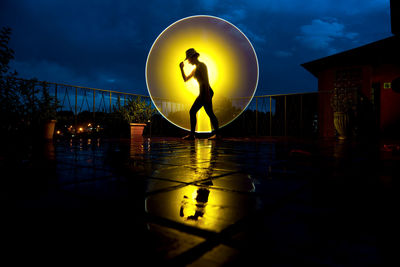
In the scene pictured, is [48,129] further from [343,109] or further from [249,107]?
[343,109]

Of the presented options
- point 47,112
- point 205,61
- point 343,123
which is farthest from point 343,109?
point 47,112

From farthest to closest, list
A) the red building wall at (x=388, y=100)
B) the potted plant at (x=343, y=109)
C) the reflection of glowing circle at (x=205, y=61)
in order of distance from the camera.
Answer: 1. the red building wall at (x=388, y=100)
2. the reflection of glowing circle at (x=205, y=61)
3. the potted plant at (x=343, y=109)

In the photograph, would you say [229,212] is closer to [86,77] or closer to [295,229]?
[295,229]

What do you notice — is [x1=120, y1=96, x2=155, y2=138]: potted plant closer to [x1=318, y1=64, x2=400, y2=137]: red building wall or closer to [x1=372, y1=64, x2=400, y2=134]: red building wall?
[x1=318, y1=64, x2=400, y2=137]: red building wall

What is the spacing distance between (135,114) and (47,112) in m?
2.28

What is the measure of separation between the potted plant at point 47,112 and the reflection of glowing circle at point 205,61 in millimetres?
2669

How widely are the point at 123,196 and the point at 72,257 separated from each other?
52cm

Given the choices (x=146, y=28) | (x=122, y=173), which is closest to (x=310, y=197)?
(x=122, y=173)

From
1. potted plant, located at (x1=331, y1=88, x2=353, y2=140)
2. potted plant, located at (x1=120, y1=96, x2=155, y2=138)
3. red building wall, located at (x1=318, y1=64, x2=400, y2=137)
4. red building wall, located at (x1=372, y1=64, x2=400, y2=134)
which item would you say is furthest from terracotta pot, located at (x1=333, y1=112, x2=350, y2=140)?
potted plant, located at (x1=120, y1=96, x2=155, y2=138)

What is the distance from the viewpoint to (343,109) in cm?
630

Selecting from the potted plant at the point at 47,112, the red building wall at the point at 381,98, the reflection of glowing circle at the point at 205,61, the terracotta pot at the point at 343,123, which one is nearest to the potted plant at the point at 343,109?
the terracotta pot at the point at 343,123

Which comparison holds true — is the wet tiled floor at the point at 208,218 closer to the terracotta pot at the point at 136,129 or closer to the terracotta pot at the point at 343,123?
the terracotta pot at the point at 136,129

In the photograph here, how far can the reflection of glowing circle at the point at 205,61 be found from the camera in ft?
22.8

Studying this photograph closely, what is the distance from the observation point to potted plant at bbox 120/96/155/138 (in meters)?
6.96
